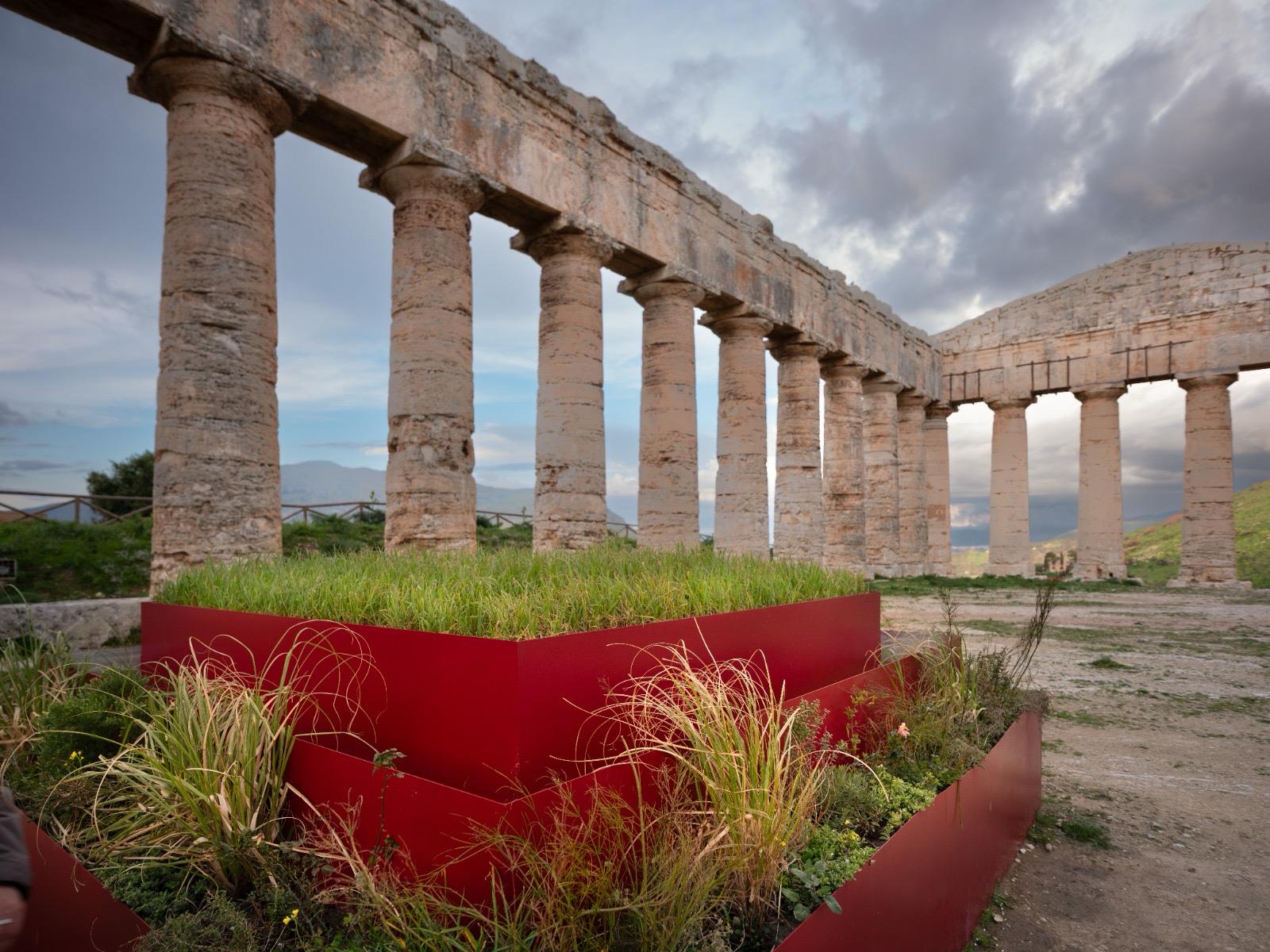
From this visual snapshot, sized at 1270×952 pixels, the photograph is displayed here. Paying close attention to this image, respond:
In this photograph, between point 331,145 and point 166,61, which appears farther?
point 331,145

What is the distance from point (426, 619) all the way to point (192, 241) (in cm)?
606

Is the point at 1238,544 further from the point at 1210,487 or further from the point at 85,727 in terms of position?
the point at 85,727

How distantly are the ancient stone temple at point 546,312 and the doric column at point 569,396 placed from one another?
36 mm

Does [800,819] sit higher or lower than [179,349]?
lower

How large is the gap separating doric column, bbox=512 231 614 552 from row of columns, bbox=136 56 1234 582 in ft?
0.09

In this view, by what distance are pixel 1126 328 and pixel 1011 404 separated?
12.3ft

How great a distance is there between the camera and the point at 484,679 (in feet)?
9.93

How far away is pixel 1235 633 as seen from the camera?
1218 cm

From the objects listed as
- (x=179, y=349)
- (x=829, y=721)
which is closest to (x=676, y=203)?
(x=179, y=349)

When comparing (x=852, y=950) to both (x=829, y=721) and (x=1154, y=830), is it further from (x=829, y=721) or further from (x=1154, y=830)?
(x=1154, y=830)

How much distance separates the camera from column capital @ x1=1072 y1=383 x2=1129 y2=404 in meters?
22.6

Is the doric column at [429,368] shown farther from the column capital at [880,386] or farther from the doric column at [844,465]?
the column capital at [880,386]

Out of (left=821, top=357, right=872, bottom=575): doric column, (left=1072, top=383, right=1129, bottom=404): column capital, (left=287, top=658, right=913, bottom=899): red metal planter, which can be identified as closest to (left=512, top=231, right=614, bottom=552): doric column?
(left=287, top=658, right=913, bottom=899): red metal planter

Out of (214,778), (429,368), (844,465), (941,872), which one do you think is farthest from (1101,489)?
(214,778)
